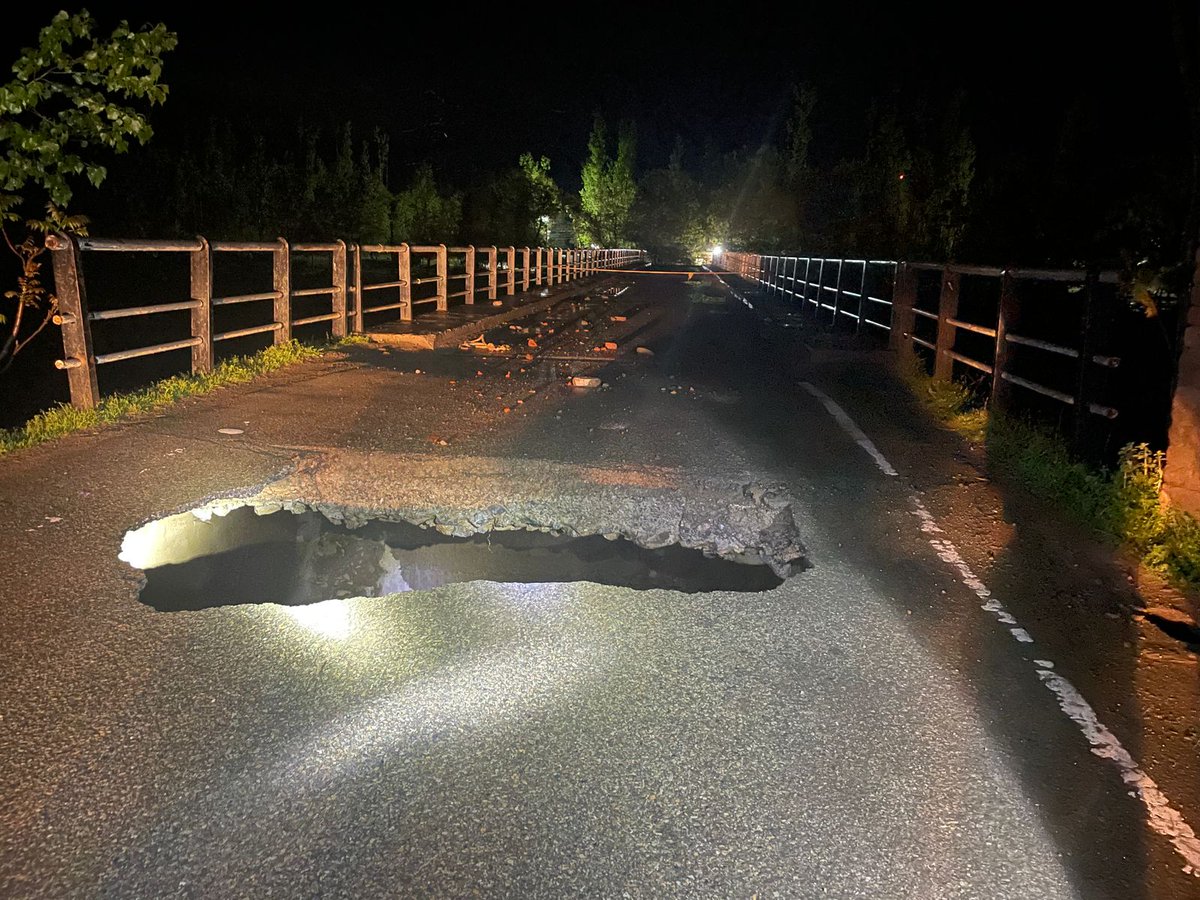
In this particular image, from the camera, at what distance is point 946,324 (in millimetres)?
A: 11414

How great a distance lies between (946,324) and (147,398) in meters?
8.68

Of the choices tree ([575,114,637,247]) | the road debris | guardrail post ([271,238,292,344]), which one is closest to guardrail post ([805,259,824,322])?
the road debris

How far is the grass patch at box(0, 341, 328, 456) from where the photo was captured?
770cm

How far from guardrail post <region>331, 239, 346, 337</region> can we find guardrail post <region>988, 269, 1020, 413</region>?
916cm

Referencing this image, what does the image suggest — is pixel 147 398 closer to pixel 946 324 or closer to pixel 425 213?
pixel 946 324

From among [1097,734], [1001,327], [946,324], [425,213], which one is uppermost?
[425,213]

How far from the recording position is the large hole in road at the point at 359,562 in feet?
15.7

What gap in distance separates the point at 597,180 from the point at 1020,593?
118561mm

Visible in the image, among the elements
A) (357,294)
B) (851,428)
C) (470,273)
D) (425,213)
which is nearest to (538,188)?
(425,213)

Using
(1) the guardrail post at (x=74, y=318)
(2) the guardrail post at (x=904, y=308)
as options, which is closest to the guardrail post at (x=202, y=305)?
(1) the guardrail post at (x=74, y=318)

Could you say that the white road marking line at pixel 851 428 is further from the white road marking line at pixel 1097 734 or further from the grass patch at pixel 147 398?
A: the grass patch at pixel 147 398

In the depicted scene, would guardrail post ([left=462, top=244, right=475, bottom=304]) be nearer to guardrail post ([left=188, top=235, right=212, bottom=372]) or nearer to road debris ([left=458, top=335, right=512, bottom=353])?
road debris ([left=458, top=335, right=512, bottom=353])

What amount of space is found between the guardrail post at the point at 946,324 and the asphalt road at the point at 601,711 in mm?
4777

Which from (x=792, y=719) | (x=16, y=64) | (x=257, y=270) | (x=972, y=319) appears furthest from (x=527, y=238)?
(x=792, y=719)
